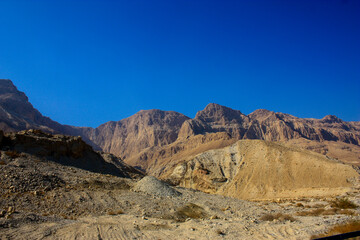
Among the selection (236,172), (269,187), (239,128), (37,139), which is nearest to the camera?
(37,139)

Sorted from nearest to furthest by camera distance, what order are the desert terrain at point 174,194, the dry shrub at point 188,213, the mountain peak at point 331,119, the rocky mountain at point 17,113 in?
the desert terrain at point 174,194 < the dry shrub at point 188,213 < the rocky mountain at point 17,113 < the mountain peak at point 331,119

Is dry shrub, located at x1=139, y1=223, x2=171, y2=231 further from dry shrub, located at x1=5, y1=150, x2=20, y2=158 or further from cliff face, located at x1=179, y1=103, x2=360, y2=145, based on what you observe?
cliff face, located at x1=179, y1=103, x2=360, y2=145

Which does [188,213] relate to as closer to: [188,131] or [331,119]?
[188,131]

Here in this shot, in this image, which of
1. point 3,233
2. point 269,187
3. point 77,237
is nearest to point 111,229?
point 77,237

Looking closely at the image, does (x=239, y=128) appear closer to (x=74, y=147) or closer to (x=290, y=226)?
(x=74, y=147)

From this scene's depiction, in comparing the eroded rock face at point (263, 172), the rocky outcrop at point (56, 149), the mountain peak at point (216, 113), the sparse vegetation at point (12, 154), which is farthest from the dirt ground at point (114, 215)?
the mountain peak at point (216, 113)

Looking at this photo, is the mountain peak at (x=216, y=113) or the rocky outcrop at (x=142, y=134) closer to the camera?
the rocky outcrop at (x=142, y=134)

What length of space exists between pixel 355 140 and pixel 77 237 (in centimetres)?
17262

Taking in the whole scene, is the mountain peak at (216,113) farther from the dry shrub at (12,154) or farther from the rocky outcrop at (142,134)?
the dry shrub at (12,154)

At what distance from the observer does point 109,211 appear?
15016mm

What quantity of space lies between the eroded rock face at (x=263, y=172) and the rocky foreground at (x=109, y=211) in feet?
17.0

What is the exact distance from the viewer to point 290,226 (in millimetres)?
10984

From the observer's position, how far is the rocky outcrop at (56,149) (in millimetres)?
25850

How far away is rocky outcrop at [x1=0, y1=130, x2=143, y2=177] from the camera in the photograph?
84.8 ft
